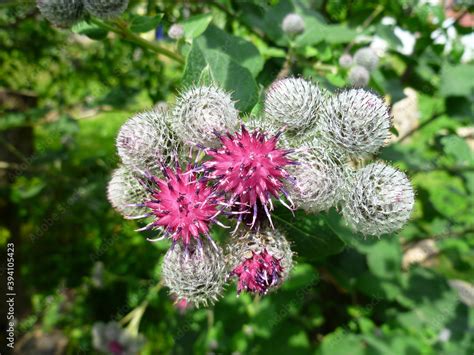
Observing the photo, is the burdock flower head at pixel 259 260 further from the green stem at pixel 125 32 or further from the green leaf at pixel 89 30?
the green leaf at pixel 89 30

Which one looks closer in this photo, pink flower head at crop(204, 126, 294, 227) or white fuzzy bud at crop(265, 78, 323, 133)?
pink flower head at crop(204, 126, 294, 227)

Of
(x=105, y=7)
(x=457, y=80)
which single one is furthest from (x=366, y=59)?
(x=105, y=7)

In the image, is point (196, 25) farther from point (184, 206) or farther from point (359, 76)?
point (184, 206)

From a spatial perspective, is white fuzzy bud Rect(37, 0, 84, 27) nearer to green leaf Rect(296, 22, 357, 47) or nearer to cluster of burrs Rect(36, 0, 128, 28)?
cluster of burrs Rect(36, 0, 128, 28)

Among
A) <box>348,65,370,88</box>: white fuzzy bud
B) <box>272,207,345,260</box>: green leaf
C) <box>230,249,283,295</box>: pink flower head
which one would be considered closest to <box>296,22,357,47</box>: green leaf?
<box>348,65,370,88</box>: white fuzzy bud

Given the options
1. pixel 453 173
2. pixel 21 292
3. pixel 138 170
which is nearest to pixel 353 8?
pixel 453 173

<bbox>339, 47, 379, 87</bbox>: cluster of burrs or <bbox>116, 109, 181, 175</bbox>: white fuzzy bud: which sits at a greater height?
<bbox>339, 47, 379, 87</bbox>: cluster of burrs
